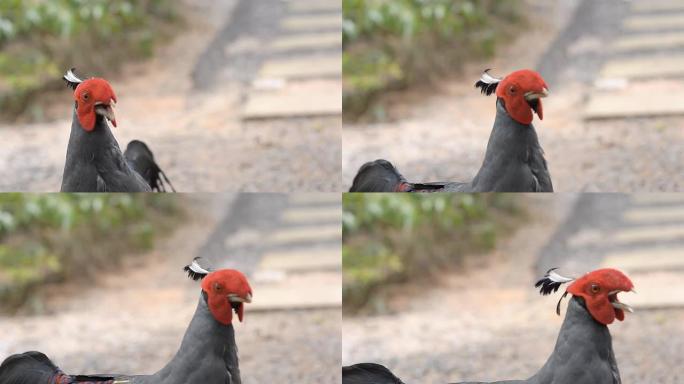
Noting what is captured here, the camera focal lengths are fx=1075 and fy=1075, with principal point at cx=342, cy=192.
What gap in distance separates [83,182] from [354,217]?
2262 mm

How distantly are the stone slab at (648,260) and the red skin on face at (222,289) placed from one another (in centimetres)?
303

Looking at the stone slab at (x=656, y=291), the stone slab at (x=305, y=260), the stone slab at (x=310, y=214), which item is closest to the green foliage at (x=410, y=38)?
the stone slab at (x=310, y=214)

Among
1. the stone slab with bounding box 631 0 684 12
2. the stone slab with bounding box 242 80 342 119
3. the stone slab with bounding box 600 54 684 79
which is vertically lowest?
the stone slab with bounding box 242 80 342 119

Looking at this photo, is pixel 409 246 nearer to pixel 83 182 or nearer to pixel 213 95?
pixel 213 95

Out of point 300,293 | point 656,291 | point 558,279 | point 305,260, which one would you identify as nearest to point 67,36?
point 305,260

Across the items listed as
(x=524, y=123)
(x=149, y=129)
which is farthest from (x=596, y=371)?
(x=149, y=129)

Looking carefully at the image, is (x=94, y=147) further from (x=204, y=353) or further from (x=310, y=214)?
(x=310, y=214)

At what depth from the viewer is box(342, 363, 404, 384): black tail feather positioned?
12.6 ft

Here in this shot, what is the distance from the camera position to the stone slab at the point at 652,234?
591 centimetres

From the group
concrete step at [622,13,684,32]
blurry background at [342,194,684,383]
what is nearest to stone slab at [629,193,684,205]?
blurry background at [342,194,684,383]

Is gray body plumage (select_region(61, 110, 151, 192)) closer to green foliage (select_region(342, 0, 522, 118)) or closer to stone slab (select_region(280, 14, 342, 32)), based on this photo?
green foliage (select_region(342, 0, 522, 118))

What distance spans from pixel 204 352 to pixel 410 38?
300cm

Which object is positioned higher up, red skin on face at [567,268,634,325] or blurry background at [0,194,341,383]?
blurry background at [0,194,341,383]

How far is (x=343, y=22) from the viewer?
220 inches
